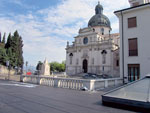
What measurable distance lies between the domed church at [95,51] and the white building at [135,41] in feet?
62.3

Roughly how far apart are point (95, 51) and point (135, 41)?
23.3 meters

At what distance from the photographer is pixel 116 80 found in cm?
1226

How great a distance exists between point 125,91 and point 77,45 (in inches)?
1433

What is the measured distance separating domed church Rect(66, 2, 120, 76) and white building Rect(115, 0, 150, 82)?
1899cm

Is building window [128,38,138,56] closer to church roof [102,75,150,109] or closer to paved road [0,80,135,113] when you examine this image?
→ church roof [102,75,150,109]

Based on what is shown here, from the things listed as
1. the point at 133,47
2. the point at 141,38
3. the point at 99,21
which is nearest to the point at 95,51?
the point at 99,21

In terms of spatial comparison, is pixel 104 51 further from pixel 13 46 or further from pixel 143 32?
pixel 13 46

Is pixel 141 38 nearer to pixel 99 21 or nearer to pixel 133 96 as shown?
pixel 133 96

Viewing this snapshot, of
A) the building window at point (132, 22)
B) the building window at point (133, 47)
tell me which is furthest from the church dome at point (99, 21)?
the building window at point (133, 47)

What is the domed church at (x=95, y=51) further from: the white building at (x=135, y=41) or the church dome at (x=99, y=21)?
the white building at (x=135, y=41)

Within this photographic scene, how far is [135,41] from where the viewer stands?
13438 millimetres

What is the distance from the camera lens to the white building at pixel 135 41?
1263cm

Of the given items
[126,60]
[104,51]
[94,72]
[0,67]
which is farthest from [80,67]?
[126,60]

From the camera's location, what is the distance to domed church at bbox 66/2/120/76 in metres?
33.4
